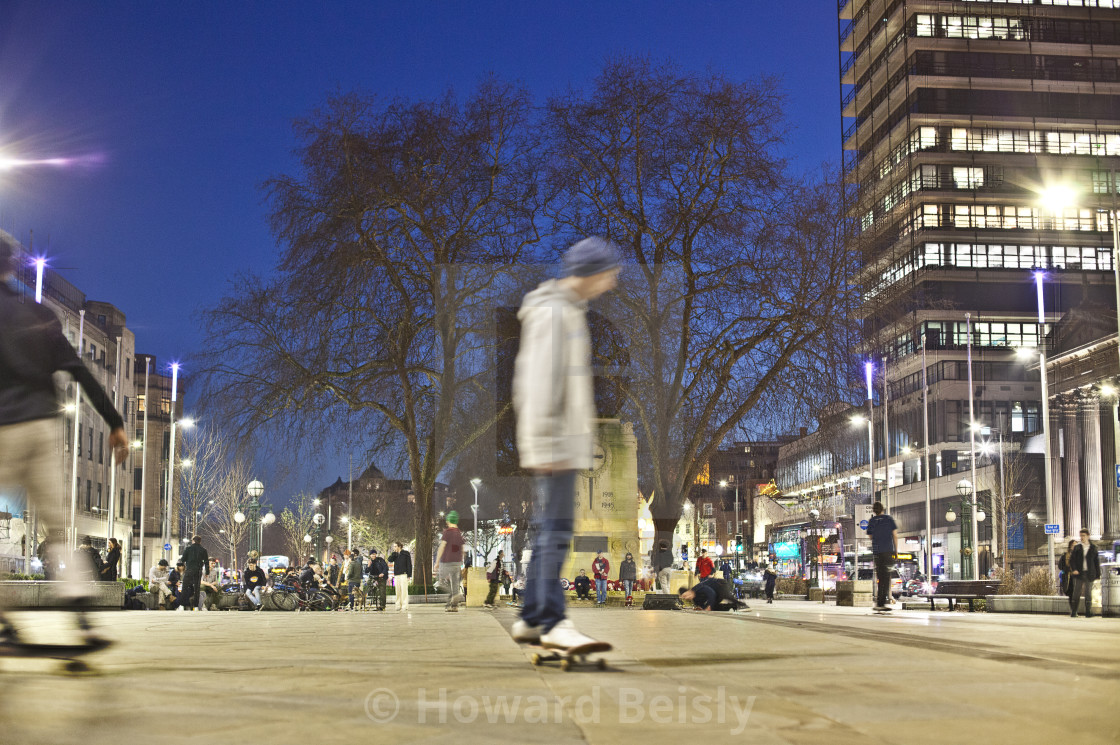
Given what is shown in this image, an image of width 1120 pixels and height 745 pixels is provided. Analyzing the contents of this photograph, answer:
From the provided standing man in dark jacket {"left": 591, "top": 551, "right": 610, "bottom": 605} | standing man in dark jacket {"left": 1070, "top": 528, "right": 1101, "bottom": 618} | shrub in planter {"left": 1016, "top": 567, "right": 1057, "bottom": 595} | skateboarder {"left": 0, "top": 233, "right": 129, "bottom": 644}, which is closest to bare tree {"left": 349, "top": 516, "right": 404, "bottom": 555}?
standing man in dark jacket {"left": 591, "top": 551, "right": 610, "bottom": 605}

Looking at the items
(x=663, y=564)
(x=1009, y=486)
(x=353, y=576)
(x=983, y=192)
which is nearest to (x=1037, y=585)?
(x=663, y=564)

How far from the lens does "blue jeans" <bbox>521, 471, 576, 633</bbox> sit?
217 inches

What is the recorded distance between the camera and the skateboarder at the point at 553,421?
5496 millimetres

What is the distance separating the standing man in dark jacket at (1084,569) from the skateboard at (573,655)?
18.9 metres

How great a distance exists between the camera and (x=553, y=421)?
5.50 meters

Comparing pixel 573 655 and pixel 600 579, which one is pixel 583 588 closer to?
pixel 600 579

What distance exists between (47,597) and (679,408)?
1395 cm

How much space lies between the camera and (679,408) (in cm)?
2575

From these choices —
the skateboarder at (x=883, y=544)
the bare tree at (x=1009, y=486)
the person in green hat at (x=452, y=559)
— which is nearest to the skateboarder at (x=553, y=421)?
the skateboarder at (x=883, y=544)

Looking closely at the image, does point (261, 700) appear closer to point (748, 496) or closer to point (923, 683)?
point (923, 683)

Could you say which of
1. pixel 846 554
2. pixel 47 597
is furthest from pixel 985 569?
pixel 47 597

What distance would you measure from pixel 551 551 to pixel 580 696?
59.6 inches

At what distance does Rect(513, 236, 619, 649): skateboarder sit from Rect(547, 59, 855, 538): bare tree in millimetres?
19390

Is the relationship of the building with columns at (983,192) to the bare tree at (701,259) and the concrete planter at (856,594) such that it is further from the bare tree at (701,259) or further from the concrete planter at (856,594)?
the bare tree at (701,259)
